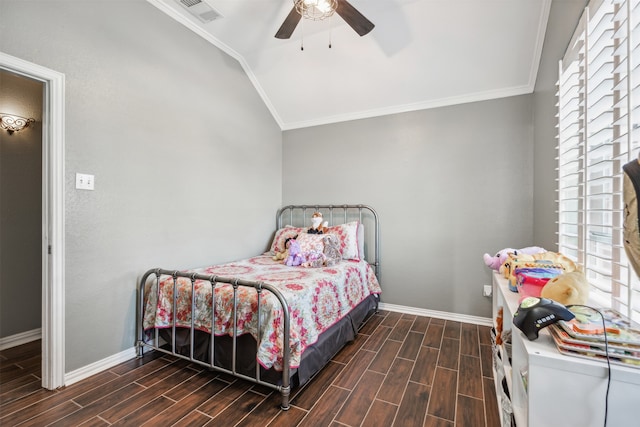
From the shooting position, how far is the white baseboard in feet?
8.05

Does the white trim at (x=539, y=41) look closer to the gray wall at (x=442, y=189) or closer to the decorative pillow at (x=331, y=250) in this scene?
the gray wall at (x=442, y=189)

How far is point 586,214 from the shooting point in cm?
143

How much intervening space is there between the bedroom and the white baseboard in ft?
3.63

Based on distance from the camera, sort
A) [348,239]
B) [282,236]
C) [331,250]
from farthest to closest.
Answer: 1. [282,236]
2. [348,239]
3. [331,250]

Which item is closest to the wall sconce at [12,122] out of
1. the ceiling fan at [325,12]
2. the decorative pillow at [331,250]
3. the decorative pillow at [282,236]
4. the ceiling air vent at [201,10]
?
the ceiling air vent at [201,10]

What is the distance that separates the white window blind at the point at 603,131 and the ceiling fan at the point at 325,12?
122 cm

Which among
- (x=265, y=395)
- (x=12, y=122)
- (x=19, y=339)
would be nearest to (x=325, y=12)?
(x=265, y=395)

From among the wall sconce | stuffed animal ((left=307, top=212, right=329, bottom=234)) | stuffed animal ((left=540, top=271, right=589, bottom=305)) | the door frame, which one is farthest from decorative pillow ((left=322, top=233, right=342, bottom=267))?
the wall sconce

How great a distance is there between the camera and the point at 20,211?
261cm

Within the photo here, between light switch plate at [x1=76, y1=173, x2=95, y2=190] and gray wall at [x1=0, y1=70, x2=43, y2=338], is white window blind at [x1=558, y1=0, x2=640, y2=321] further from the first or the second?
gray wall at [x1=0, y1=70, x2=43, y2=338]

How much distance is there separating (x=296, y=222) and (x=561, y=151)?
291cm

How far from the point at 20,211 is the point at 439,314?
13.7 ft

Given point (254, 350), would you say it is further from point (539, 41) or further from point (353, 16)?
point (539, 41)

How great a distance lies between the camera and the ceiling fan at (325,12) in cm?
186
